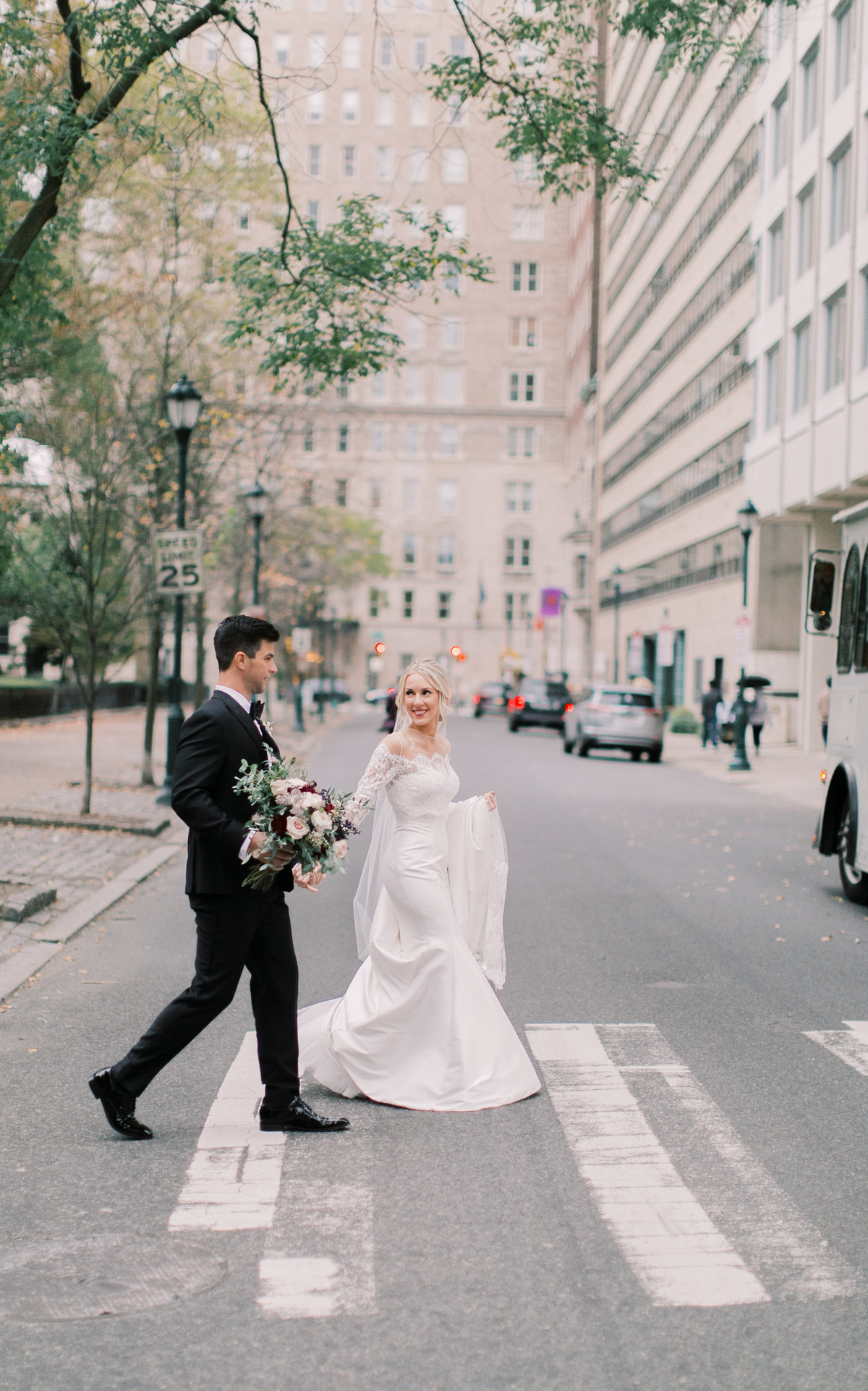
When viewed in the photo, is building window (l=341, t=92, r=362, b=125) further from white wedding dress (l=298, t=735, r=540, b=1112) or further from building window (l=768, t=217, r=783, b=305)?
white wedding dress (l=298, t=735, r=540, b=1112)

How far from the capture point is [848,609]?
1190 centimetres

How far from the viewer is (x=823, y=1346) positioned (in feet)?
11.7

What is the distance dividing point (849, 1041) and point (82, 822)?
985cm

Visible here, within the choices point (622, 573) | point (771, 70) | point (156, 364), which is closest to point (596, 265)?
point (622, 573)

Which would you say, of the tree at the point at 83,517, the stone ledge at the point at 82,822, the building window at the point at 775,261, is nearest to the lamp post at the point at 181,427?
the tree at the point at 83,517

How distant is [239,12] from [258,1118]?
9.20 m

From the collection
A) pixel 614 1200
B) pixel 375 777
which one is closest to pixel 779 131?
pixel 375 777

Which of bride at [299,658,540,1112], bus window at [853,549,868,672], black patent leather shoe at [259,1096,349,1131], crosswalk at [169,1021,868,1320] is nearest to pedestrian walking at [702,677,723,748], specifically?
bus window at [853,549,868,672]

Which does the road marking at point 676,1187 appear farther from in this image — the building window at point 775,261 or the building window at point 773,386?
the building window at point 775,261

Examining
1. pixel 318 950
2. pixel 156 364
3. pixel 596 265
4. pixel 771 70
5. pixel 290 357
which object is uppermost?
pixel 596 265

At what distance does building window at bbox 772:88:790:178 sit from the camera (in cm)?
3609

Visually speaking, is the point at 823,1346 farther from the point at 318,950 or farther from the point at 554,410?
the point at 554,410

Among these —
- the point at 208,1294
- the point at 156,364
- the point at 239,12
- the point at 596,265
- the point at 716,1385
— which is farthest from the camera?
the point at 596,265

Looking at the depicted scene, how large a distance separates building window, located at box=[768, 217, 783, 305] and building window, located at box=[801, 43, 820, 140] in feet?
8.77
